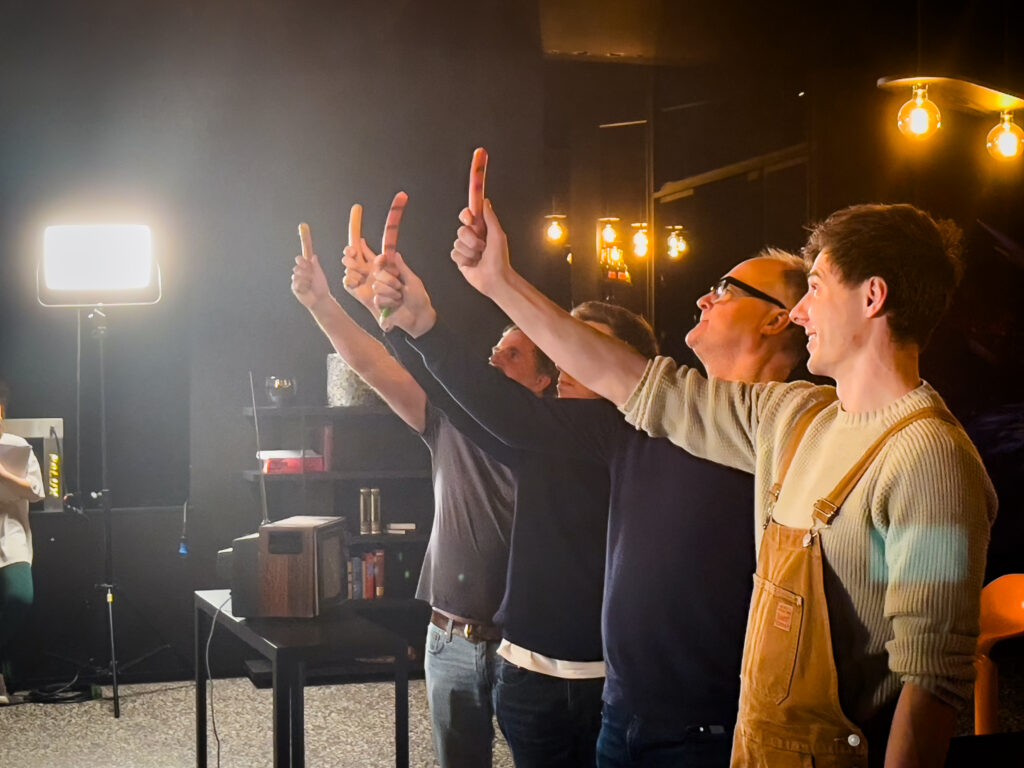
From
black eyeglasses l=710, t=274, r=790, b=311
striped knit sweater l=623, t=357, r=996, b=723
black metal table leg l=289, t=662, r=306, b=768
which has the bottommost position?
black metal table leg l=289, t=662, r=306, b=768

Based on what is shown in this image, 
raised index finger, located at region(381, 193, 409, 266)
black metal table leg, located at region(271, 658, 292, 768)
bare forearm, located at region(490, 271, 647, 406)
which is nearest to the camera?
bare forearm, located at region(490, 271, 647, 406)

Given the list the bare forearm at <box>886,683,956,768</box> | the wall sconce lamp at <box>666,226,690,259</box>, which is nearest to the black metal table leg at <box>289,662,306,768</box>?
the bare forearm at <box>886,683,956,768</box>

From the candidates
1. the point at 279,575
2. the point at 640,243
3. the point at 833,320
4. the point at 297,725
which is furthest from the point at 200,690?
the point at 640,243

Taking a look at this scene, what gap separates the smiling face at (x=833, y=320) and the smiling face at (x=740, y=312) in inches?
15.3

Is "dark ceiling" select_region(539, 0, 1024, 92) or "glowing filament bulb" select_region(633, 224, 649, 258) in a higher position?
"dark ceiling" select_region(539, 0, 1024, 92)

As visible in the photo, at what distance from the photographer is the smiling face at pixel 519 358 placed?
278 centimetres

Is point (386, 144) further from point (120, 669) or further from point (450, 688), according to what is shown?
point (450, 688)

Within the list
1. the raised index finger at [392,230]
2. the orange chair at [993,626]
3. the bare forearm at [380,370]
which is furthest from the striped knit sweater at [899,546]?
the bare forearm at [380,370]

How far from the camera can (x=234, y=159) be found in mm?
5746

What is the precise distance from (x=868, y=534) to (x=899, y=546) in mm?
47

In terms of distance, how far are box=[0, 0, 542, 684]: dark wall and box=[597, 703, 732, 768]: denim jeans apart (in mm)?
3933

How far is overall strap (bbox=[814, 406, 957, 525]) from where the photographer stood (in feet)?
4.27

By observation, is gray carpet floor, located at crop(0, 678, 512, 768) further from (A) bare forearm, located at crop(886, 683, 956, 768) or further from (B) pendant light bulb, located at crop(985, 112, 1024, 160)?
(B) pendant light bulb, located at crop(985, 112, 1024, 160)

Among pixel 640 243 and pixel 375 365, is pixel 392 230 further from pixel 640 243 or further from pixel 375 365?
pixel 640 243
